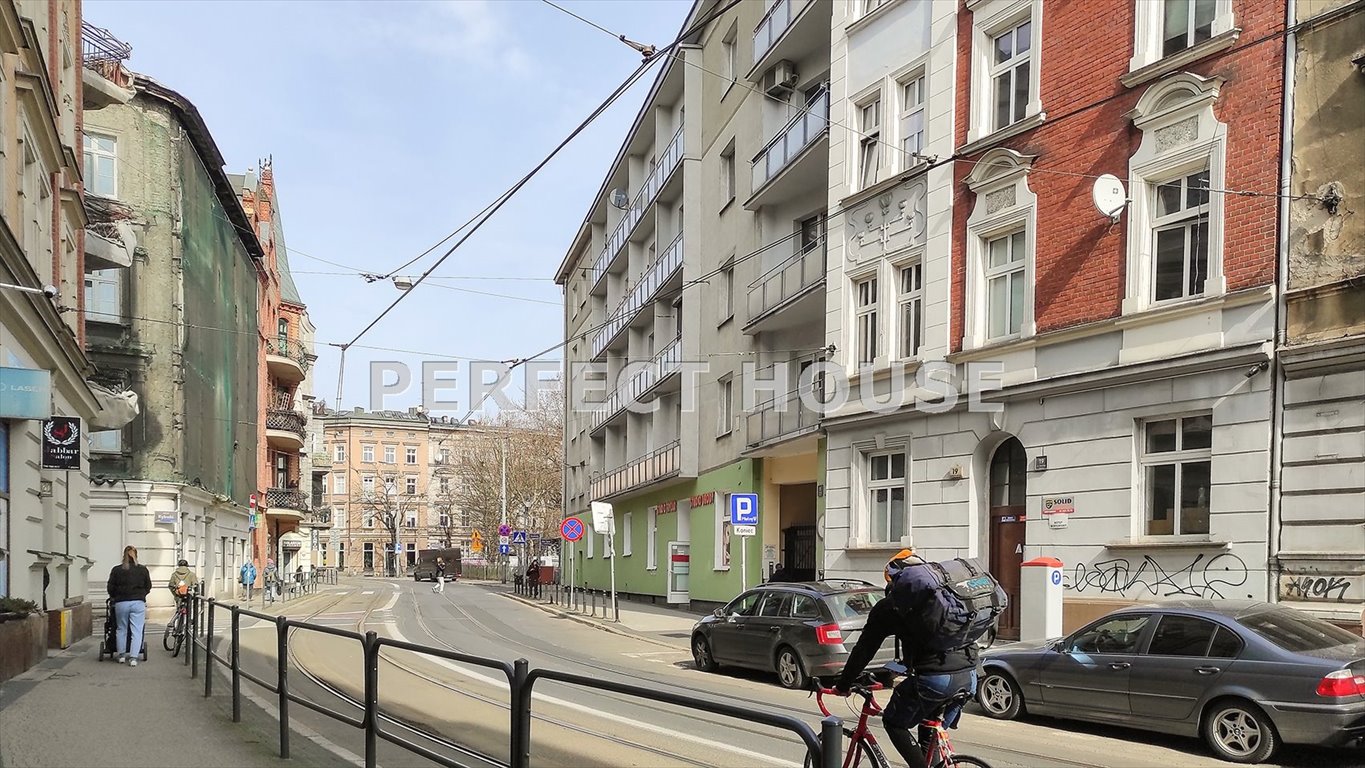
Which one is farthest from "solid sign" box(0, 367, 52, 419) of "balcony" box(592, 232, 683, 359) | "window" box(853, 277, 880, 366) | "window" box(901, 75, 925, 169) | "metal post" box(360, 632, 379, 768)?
"balcony" box(592, 232, 683, 359)

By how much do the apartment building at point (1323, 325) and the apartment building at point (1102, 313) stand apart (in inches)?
11.4

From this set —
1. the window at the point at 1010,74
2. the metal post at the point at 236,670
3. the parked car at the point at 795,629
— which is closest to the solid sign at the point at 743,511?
the parked car at the point at 795,629

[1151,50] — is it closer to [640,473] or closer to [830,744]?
[830,744]

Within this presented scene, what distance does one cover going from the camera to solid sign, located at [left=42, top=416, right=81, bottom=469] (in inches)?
628

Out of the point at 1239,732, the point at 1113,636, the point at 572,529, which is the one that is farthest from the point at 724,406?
the point at 1239,732

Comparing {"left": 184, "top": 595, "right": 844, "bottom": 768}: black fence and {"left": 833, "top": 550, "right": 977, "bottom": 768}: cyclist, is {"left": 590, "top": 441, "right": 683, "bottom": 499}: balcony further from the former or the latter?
{"left": 833, "top": 550, "right": 977, "bottom": 768}: cyclist

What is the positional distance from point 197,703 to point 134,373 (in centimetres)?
2346

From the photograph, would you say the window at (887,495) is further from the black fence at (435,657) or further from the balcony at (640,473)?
the balcony at (640,473)

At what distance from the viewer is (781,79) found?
26375mm

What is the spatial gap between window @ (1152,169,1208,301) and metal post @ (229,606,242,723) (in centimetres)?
1263

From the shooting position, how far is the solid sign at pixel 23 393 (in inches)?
467

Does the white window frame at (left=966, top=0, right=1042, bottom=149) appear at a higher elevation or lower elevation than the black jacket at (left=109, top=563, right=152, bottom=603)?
higher

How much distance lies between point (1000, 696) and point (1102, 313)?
6.84 meters

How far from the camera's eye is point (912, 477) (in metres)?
19.6
